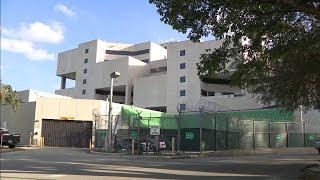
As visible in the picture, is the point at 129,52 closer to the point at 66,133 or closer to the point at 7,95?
the point at 66,133

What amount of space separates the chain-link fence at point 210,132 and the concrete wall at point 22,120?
12.1 metres

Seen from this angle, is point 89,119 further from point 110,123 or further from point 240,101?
point 240,101

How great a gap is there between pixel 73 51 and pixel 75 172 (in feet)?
377

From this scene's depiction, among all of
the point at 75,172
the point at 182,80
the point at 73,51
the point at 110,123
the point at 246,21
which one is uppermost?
the point at 73,51

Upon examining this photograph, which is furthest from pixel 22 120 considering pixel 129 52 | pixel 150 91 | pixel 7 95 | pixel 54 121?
pixel 129 52

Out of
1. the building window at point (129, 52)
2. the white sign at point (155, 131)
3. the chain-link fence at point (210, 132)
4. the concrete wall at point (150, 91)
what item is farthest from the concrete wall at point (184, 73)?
the white sign at point (155, 131)

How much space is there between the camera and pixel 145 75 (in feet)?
394

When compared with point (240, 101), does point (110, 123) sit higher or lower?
lower

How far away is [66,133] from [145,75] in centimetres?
6546

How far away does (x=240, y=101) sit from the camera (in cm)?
9112

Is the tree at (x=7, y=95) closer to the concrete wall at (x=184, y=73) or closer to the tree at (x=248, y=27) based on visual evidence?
the tree at (x=248, y=27)

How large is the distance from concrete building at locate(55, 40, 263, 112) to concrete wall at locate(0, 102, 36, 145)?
34978 mm

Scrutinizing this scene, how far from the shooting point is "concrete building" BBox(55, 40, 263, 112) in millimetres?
102000

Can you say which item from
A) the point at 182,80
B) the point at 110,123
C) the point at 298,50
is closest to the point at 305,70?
the point at 298,50
